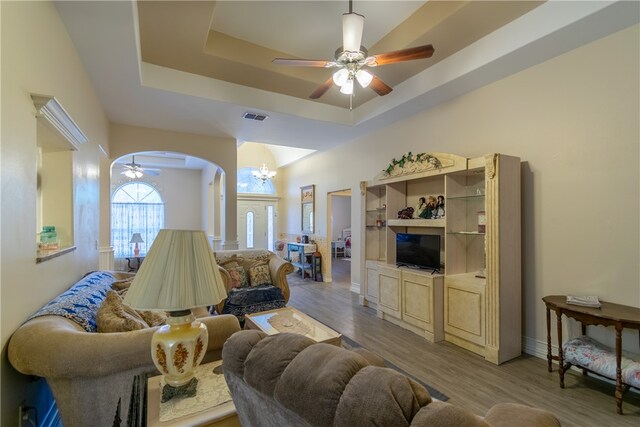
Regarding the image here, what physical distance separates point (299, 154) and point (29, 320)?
702cm

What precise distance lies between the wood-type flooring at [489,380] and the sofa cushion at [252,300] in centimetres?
83

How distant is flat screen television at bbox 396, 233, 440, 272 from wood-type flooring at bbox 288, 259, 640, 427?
2.92 ft

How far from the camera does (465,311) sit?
10.7ft

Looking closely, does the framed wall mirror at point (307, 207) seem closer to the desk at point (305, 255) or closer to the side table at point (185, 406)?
the desk at point (305, 255)

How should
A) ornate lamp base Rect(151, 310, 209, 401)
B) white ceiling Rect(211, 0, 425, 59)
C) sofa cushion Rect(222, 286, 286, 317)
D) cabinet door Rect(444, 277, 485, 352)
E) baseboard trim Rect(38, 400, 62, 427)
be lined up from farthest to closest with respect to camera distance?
1. sofa cushion Rect(222, 286, 286, 317)
2. cabinet door Rect(444, 277, 485, 352)
3. white ceiling Rect(211, 0, 425, 59)
4. baseboard trim Rect(38, 400, 62, 427)
5. ornate lamp base Rect(151, 310, 209, 401)

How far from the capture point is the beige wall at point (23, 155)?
1389 mm

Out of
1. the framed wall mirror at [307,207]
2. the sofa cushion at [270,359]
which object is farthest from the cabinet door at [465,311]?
the framed wall mirror at [307,207]

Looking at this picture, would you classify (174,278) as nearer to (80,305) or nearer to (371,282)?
(80,305)

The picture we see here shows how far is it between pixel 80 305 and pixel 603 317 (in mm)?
3745

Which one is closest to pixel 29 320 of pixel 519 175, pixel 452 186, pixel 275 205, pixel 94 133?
pixel 94 133

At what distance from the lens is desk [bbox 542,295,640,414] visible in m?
2.13

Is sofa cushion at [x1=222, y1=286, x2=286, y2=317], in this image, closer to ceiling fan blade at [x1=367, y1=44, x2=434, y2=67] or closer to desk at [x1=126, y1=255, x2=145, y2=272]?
ceiling fan blade at [x1=367, y1=44, x2=434, y2=67]

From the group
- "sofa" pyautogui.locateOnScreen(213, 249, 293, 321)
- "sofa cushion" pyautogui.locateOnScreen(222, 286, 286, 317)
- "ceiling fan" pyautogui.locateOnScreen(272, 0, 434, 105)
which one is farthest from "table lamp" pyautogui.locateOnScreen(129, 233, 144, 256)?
"ceiling fan" pyautogui.locateOnScreen(272, 0, 434, 105)

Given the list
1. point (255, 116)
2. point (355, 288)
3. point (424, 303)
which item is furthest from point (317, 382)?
point (355, 288)
